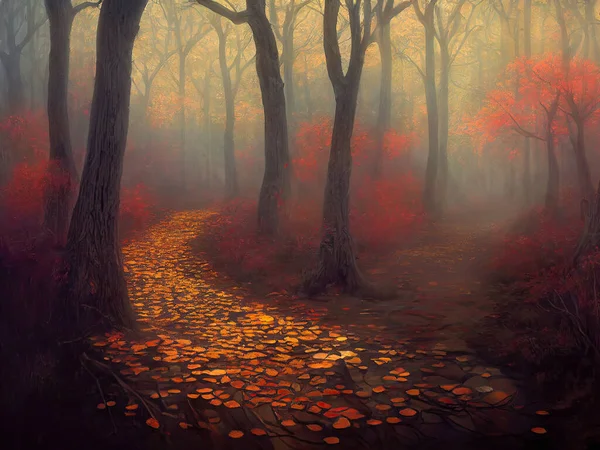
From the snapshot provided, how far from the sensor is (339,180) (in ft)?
38.5

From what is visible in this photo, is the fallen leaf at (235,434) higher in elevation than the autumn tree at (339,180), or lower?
lower

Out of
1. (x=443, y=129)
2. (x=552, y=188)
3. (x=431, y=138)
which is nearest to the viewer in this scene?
(x=552, y=188)

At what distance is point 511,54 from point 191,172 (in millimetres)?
22090

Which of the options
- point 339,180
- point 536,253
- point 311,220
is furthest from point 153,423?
point 311,220

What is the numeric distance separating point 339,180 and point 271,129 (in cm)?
478

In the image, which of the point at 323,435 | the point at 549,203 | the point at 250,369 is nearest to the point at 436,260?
the point at 549,203

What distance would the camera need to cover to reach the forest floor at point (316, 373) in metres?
5.20

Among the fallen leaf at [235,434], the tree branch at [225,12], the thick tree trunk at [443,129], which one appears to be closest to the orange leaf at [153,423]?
the fallen leaf at [235,434]

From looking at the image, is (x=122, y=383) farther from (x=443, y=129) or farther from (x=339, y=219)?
(x=443, y=129)

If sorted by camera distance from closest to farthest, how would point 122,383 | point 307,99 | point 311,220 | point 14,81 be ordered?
point 122,383
point 311,220
point 14,81
point 307,99

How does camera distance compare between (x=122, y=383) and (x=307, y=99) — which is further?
(x=307, y=99)

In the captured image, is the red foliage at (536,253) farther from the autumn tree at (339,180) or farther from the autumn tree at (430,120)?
the autumn tree at (430,120)

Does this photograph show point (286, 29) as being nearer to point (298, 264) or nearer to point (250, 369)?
point (298, 264)

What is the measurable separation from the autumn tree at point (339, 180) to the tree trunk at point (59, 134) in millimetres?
6512
